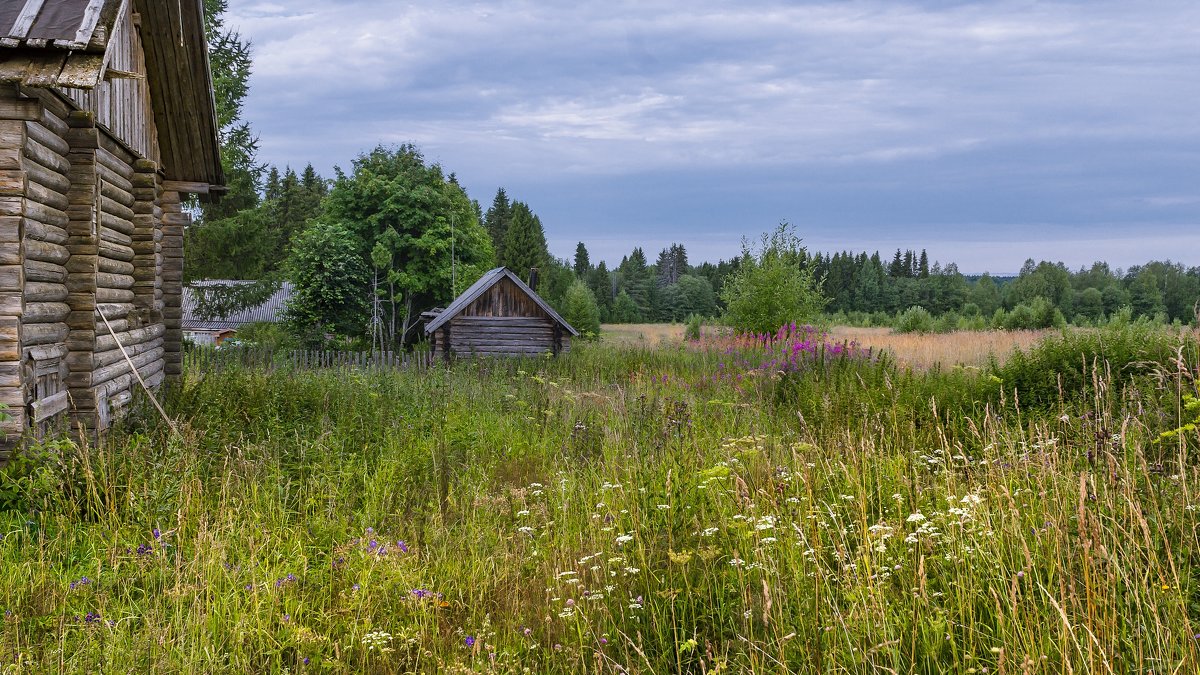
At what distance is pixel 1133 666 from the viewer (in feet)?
9.73

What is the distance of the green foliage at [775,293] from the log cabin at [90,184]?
16.3 meters

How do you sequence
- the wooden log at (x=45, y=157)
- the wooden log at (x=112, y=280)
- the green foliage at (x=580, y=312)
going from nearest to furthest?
the wooden log at (x=45, y=157) < the wooden log at (x=112, y=280) < the green foliage at (x=580, y=312)

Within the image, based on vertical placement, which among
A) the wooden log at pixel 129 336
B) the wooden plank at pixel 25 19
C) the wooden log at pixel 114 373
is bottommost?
the wooden log at pixel 114 373

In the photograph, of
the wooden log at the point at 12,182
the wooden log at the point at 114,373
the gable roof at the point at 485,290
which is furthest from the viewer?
the gable roof at the point at 485,290

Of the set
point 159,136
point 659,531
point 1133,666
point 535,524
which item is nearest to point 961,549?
point 1133,666

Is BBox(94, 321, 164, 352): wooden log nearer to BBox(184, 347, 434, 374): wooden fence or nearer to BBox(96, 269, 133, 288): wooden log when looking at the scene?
BBox(96, 269, 133, 288): wooden log

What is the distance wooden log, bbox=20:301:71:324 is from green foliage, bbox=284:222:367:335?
2201cm

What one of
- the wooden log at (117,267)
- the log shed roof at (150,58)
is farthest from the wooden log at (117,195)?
the log shed roof at (150,58)

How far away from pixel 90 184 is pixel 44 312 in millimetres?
1425

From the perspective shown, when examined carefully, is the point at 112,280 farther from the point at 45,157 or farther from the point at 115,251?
the point at 45,157

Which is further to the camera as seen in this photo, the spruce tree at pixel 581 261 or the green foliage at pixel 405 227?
the spruce tree at pixel 581 261

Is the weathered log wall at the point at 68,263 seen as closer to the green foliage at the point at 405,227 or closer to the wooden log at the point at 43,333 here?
the wooden log at the point at 43,333

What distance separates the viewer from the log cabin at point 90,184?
19.7 ft

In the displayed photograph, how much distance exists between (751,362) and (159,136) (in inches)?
420
